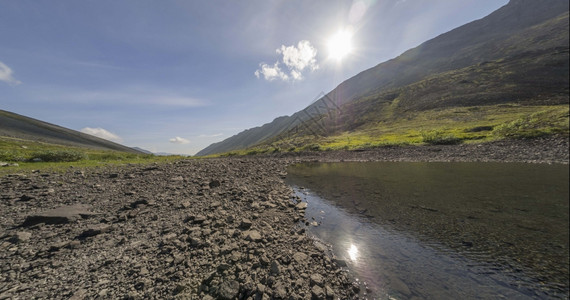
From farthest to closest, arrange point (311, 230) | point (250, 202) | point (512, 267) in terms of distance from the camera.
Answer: point (250, 202)
point (311, 230)
point (512, 267)

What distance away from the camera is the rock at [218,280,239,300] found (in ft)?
16.4

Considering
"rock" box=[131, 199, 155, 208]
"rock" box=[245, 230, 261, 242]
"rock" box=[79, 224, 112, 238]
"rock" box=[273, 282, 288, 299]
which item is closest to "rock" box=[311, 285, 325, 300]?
"rock" box=[273, 282, 288, 299]

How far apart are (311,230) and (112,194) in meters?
13.4

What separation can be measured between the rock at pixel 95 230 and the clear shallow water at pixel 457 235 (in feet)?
30.3

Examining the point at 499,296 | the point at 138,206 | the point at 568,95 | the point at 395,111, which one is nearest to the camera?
the point at 499,296

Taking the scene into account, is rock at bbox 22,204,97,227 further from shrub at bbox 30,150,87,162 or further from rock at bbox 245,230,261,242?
shrub at bbox 30,150,87,162

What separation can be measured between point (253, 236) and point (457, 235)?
9.47 m

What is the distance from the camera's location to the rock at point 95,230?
7621 mm

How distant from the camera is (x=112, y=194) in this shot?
12.7m

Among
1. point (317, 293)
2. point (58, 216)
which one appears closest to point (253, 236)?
point (317, 293)

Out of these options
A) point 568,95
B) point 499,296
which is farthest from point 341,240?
point 568,95

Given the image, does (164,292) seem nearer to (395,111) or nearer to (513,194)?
(513,194)

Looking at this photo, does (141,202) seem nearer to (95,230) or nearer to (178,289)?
(95,230)

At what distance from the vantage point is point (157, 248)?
692cm
